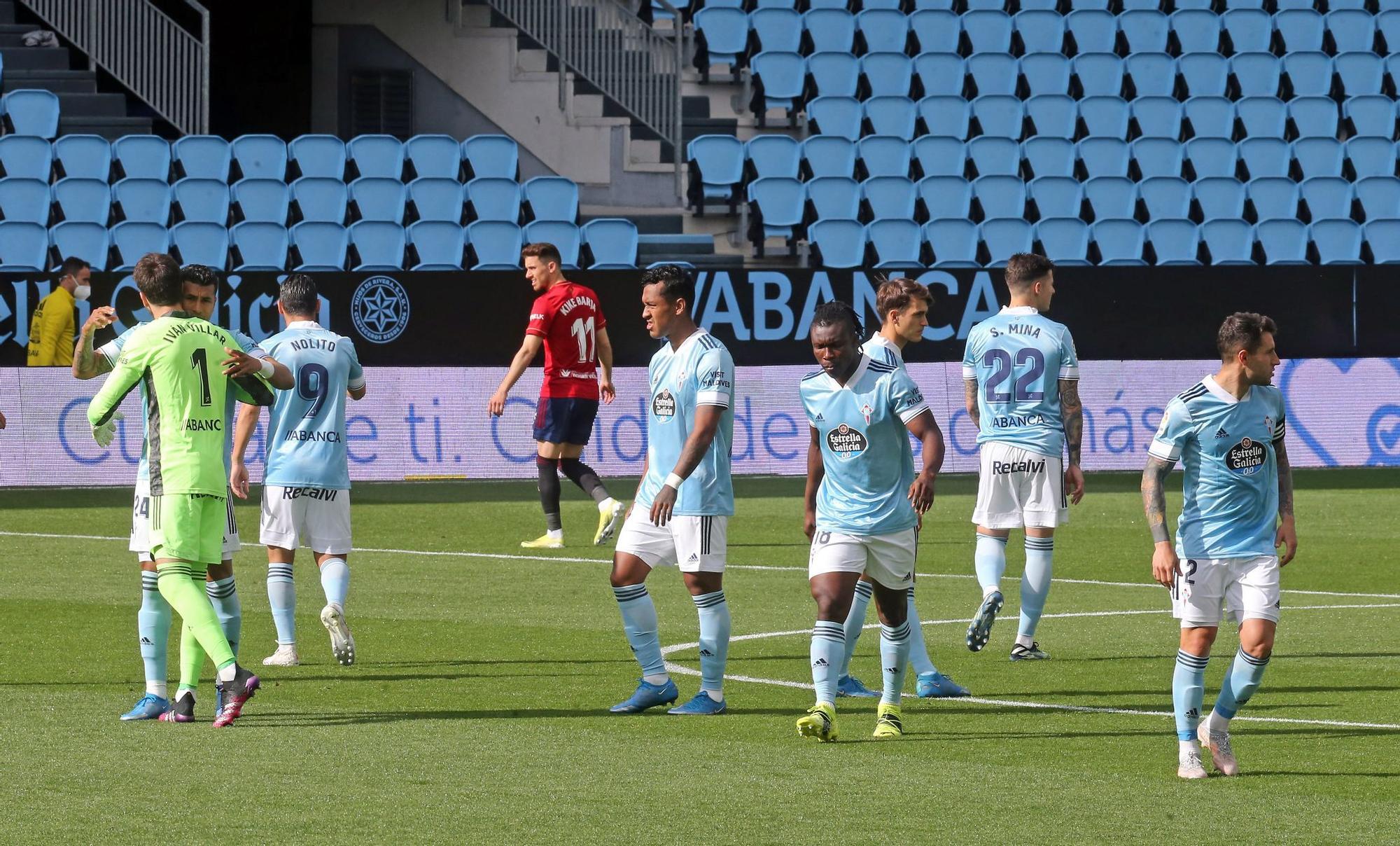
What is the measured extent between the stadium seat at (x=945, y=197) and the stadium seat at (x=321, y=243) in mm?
7139

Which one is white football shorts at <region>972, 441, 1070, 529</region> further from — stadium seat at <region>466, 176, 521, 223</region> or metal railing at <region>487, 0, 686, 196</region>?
metal railing at <region>487, 0, 686, 196</region>

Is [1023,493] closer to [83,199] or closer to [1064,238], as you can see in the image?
[1064,238]

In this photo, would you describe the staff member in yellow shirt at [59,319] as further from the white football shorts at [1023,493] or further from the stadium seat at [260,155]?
the white football shorts at [1023,493]

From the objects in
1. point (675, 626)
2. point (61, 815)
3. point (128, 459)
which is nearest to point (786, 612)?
point (675, 626)

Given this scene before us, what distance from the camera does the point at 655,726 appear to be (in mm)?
7895

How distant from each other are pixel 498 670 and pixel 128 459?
1085 centimetres

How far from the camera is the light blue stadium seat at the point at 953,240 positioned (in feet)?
76.7

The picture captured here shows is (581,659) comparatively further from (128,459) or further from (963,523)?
(128,459)

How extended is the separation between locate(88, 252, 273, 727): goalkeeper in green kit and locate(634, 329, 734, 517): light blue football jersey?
1.74m

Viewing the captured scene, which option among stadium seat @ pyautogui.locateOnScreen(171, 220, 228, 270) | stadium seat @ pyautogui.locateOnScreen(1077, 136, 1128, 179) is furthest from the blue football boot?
stadium seat @ pyautogui.locateOnScreen(1077, 136, 1128, 179)

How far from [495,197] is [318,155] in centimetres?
224

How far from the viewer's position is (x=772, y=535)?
15836mm

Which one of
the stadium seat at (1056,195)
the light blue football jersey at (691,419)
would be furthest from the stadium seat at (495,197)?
the light blue football jersey at (691,419)

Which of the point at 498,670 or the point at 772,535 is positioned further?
the point at 772,535
